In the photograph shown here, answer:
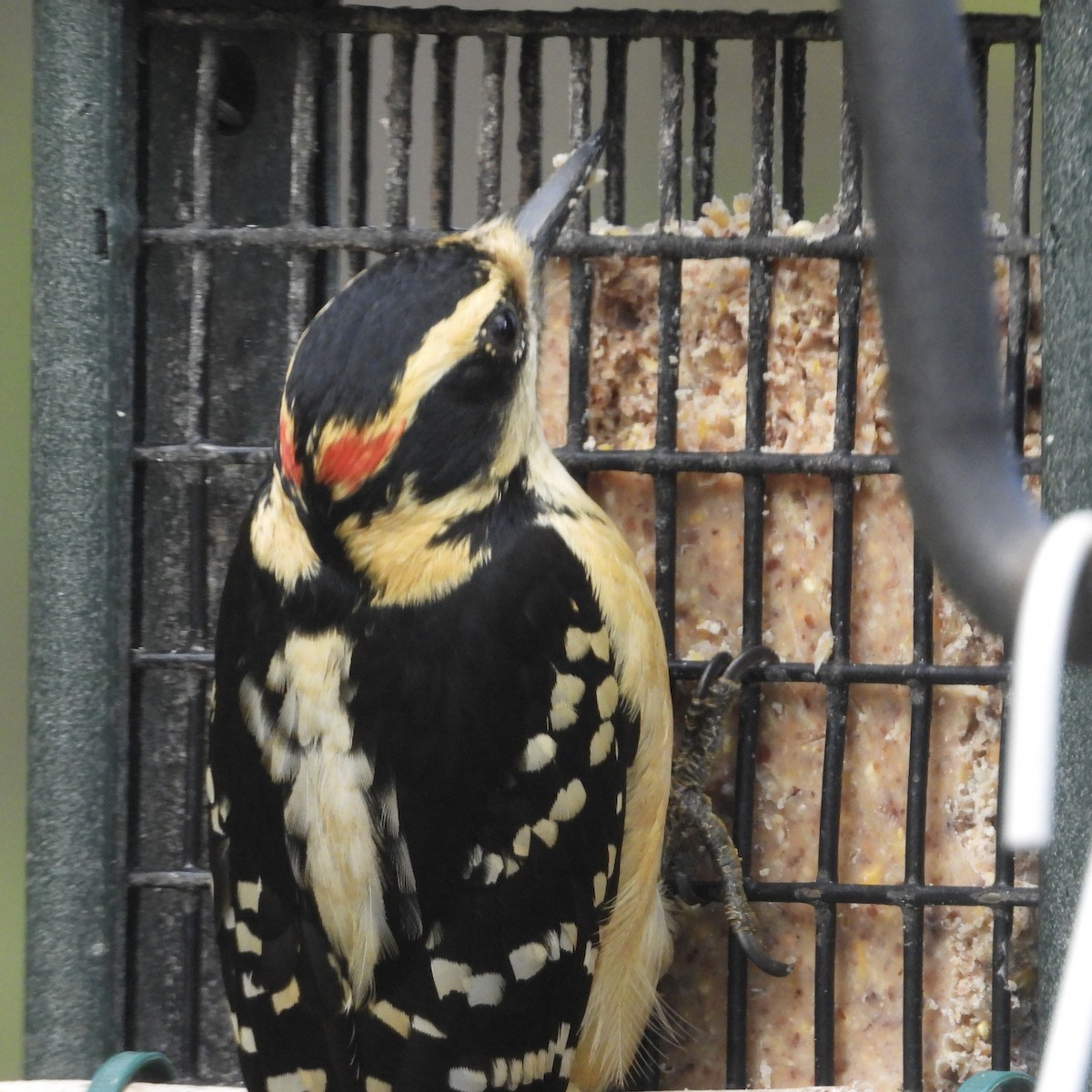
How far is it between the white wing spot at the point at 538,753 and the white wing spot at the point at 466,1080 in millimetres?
265

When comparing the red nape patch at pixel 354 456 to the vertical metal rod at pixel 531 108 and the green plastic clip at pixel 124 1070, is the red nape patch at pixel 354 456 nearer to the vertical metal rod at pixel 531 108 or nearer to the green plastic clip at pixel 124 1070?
the vertical metal rod at pixel 531 108

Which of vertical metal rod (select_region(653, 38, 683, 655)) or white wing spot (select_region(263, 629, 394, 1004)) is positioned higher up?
vertical metal rod (select_region(653, 38, 683, 655))

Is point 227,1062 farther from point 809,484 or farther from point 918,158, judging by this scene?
point 918,158

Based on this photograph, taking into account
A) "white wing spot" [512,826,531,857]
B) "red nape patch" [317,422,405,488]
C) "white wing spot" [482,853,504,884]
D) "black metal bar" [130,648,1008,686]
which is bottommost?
"white wing spot" [482,853,504,884]

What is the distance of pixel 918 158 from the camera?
504 mm

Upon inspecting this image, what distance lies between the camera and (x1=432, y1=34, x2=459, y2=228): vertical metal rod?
1.43 metres

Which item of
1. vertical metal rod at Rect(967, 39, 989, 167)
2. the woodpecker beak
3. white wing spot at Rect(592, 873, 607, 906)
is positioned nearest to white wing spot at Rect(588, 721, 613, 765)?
white wing spot at Rect(592, 873, 607, 906)

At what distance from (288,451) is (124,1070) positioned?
0.49 metres

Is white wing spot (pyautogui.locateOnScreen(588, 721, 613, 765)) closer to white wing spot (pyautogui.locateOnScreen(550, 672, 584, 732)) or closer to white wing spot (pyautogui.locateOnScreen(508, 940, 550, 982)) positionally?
white wing spot (pyautogui.locateOnScreen(550, 672, 584, 732))

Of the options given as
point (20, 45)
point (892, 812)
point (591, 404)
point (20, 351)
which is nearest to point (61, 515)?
point (591, 404)

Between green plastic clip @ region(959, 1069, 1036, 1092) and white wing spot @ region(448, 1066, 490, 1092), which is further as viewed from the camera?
white wing spot @ region(448, 1066, 490, 1092)

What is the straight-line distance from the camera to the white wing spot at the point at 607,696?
1405 millimetres

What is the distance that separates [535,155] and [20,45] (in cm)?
165

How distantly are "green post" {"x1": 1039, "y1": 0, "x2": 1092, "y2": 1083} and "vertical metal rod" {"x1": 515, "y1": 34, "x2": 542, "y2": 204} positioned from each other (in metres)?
0.44
